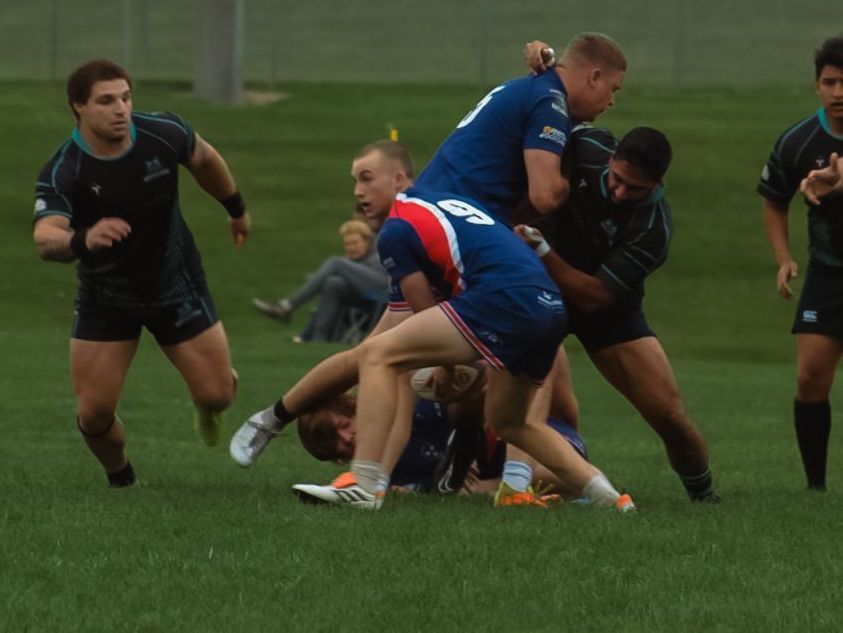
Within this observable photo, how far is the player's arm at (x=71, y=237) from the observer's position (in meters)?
8.51

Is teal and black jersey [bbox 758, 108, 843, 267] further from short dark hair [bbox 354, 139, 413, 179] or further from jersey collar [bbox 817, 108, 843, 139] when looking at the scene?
short dark hair [bbox 354, 139, 413, 179]

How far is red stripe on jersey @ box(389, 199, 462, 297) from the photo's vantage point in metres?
8.38

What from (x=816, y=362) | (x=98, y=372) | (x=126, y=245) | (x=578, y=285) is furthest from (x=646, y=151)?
(x=98, y=372)

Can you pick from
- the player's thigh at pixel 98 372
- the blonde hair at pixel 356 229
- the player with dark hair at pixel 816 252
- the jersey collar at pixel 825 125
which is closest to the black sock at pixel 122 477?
the player's thigh at pixel 98 372

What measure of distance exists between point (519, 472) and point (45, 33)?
31.0m

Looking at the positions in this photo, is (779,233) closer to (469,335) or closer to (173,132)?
(469,335)

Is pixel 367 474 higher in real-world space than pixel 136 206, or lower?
lower

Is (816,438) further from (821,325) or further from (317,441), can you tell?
(317,441)

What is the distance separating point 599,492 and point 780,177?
8.08 ft

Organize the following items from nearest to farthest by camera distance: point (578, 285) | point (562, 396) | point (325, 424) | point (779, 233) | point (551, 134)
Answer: point (551, 134) → point (578, 285) → point (325, 424) → point (562, 396) → point (779, 233)

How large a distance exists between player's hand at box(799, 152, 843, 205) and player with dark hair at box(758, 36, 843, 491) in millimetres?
708

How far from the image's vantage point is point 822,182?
29.9 feet

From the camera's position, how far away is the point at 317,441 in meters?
9.69

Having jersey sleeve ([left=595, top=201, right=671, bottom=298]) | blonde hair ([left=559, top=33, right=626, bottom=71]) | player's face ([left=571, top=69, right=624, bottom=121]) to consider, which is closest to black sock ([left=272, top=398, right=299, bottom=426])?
jersey sleeve ([left=595, top=201, right=671, bottom=298])
